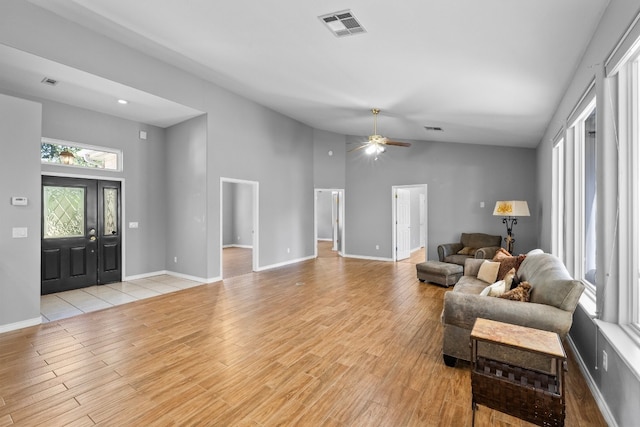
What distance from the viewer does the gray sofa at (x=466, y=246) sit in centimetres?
A: 655

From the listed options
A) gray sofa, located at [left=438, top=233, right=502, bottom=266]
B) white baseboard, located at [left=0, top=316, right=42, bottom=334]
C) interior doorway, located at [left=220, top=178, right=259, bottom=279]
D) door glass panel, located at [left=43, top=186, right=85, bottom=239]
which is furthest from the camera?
interior doorway, located at [left=220, top=178, right=259, bottom=279]

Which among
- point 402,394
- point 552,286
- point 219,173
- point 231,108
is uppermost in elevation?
point 231,108

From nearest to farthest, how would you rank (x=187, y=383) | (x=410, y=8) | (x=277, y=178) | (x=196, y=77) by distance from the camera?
(x=187, y=383), (x=410, y=8), (x=196, y=77), (x=277, y=178)

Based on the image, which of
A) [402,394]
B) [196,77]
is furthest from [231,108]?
[402,394]

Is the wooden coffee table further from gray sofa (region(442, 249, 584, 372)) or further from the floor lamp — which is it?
the floor lamp

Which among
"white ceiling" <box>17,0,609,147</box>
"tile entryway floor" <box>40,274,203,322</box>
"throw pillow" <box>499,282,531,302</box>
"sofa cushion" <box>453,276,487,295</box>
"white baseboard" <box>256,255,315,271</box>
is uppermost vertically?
"white ceiling" <box>17,0,609,147</box>

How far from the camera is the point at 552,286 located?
2.39 metres

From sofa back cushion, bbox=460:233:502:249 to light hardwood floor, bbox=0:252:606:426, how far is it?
3.11m

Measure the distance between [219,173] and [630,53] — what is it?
18.6 ft

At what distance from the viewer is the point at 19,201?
358 centimetres

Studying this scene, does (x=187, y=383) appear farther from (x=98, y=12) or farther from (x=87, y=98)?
(x=87, y=98)

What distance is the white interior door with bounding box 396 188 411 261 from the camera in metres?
8.27

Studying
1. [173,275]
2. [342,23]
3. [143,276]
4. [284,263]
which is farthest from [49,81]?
[284,263]

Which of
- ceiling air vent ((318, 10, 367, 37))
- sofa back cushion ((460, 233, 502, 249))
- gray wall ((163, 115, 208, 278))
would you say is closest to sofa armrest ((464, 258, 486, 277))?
sofa back cushion ((460, 233, 502, 249))
